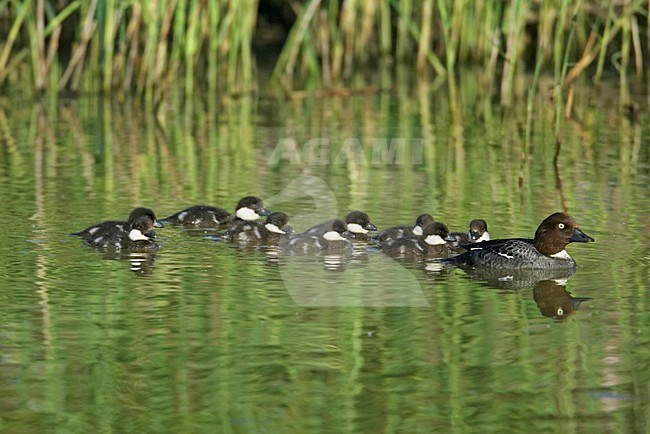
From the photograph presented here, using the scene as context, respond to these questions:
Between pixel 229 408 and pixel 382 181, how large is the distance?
553 cm

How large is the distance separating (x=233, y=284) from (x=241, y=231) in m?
1.21

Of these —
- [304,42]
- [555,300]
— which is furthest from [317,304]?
[304,42]

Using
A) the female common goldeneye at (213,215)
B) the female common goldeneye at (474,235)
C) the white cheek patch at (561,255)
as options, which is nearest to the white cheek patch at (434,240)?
the female common goldeneye at (474,235)

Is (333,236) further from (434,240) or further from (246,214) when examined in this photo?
(246,214)

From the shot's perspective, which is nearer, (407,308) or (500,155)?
(407,308)

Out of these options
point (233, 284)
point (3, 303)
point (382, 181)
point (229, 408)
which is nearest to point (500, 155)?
point (382, 181)

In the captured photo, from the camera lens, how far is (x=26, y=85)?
1659 centimetres

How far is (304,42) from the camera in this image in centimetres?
1505

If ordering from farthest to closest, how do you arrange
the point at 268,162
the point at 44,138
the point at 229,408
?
the point at 44,138, the point at 268,162, the point at 229,408

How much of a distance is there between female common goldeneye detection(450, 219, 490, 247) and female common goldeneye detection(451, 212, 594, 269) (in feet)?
1.49

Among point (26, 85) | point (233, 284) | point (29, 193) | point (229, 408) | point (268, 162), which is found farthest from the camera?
point (26, 85)

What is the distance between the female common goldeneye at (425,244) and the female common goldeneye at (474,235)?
0.08 m

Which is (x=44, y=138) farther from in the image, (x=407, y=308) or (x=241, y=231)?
(x=407, y=308)

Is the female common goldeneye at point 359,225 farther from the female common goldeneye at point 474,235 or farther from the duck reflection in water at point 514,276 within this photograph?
the duck reflection in water at point 514,276
